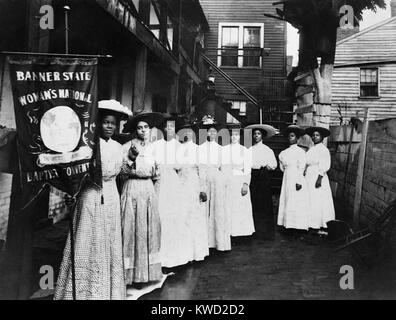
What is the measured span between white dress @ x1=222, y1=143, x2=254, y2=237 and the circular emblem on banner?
2845mm

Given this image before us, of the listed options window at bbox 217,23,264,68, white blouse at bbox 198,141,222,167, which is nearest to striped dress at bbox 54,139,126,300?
white blouse at bbox 198,141,222,167

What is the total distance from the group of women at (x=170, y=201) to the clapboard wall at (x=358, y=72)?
24.1 ft

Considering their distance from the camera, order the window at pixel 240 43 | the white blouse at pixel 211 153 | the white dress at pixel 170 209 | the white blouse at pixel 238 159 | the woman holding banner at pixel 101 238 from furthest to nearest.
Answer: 1. the window at pixel 240 43
2. the white blouse at pixel 238 159
3. the white blouse at pixel 211 153
4. the white dress at pixel 170 209
5. the woman holding banner at pixel 101 238

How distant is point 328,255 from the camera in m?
4.70

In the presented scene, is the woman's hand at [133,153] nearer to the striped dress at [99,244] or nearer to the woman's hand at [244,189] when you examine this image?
the striped dress at [99,244]

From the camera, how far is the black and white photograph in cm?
279

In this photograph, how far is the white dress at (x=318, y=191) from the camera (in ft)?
18.0

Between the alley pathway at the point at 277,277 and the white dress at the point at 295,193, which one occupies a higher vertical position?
the white dress at the point at 295,193

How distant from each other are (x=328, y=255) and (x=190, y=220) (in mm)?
2105

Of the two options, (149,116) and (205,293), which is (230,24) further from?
(205,293)

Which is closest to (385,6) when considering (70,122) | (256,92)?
(70,122)

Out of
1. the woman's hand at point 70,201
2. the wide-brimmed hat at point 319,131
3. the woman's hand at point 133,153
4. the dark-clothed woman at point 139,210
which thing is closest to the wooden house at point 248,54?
the wide-brimmed hat at point 319,131

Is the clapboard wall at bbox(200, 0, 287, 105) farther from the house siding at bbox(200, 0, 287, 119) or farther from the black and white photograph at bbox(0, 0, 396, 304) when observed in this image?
the black and white photograph at bbox(0, 0, 396, 304)

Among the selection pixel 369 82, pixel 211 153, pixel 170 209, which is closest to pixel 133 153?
pixel 170 209
